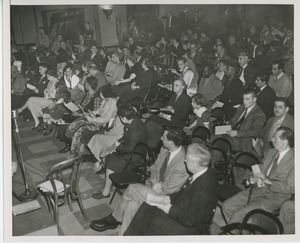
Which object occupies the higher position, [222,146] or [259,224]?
[222,146]

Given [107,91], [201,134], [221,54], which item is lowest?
[201,134]

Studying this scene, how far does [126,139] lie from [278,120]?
5.12ft

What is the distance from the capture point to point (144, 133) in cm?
365

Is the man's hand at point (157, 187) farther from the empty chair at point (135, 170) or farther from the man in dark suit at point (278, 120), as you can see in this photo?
the man in dark suit at point (278, 120)

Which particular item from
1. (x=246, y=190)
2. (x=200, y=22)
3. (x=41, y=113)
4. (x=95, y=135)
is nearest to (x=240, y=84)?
(x=200, y=22)

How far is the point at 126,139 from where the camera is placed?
147 inches

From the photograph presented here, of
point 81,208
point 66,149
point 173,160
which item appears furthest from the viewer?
point 66,149

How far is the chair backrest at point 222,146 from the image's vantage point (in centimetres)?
349

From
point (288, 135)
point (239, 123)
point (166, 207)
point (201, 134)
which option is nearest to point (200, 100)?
point (201, 134)

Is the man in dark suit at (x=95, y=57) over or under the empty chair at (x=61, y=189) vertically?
over

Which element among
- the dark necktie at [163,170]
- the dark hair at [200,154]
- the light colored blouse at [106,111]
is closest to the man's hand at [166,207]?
the dark necktie at [163,170]

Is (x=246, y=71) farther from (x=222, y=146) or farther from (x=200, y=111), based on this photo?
(x=222, y=146)

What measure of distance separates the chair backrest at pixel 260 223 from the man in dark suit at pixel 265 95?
1013mm

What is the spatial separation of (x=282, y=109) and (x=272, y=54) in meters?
0.54
